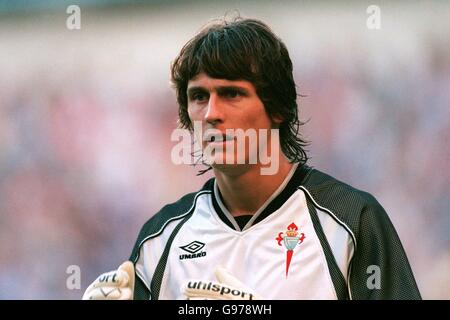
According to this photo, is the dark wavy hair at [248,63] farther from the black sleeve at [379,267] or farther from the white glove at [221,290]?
the white glove at [221,290]

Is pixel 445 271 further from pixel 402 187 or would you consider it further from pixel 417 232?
pixel 402 187

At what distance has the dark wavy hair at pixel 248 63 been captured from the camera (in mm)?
1835

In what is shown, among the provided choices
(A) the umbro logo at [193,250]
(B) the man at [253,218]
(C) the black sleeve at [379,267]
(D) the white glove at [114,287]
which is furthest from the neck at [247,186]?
(D) the white glove at [114,287]

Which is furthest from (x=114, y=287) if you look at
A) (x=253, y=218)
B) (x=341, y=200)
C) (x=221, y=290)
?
(x=341, y=200)

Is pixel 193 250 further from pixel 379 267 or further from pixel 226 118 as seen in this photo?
pixel 379 267

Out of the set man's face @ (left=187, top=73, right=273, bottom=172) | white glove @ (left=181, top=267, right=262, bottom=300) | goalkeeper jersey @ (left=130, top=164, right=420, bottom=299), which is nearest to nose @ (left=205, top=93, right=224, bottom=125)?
man's face @ (left=187, top=73, right=273, bottom=172)

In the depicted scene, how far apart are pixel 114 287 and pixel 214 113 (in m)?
0.52

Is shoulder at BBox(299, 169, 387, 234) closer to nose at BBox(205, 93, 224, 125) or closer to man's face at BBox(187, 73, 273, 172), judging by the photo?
man's face at BBox(187, 73, 273, 172)

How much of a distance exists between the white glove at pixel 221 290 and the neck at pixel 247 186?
299 millimetres

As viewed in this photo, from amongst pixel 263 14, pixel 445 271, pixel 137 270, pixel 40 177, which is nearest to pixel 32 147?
pixel 40 177

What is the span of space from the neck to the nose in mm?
140

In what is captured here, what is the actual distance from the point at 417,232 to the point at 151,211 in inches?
45.9

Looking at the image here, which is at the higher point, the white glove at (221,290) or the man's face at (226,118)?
the man's face at (226,118)

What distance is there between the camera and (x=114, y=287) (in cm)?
158
